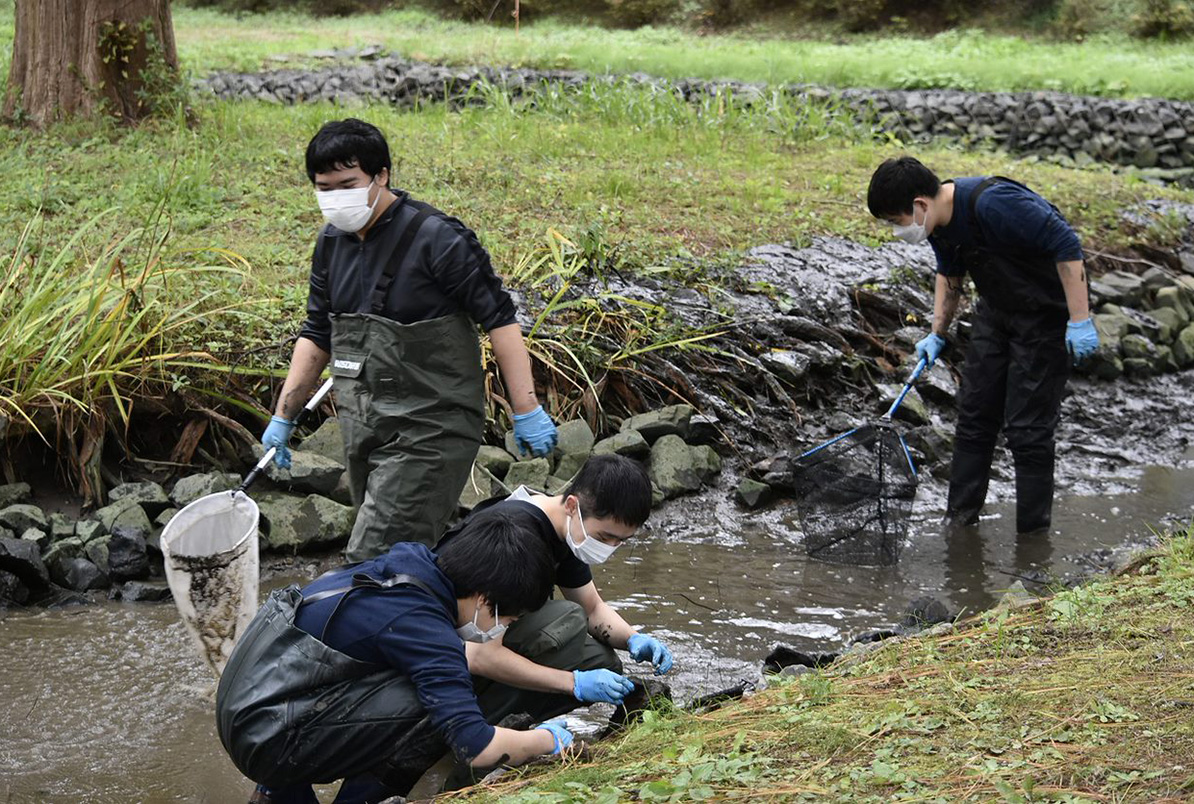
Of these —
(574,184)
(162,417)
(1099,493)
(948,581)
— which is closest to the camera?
(948,581)

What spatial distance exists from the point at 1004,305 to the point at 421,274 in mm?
3006

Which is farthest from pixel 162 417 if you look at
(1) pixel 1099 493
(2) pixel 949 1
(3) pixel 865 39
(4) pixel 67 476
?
(2) pixel 949 1

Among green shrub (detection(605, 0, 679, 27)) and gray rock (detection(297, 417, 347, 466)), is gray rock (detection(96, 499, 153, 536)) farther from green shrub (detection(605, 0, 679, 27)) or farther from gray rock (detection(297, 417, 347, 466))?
green shrub (detection(605, 0, 679, 27))

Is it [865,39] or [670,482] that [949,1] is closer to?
[865,39]

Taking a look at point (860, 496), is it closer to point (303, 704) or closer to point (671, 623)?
point (671, 623)

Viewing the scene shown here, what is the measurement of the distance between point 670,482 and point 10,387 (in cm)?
326

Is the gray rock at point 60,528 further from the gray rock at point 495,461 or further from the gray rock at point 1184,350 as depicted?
the gray rock at point 1184,350

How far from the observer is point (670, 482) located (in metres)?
6.52

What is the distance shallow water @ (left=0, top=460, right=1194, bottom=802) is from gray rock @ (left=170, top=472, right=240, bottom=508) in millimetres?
625

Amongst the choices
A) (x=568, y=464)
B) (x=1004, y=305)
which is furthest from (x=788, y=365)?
(x=1004, y=305)

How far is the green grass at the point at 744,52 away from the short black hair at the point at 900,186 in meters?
10.4

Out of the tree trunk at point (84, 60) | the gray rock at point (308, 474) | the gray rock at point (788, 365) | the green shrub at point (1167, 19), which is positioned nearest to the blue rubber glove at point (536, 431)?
the gray rock at point (308, 474)

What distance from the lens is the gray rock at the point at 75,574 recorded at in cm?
530

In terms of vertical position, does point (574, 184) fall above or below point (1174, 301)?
above
